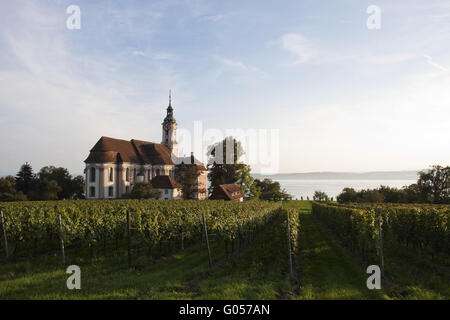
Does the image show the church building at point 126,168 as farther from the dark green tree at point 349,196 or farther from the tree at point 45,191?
the dark green tree at point 349,196

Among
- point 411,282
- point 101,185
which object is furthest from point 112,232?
point 101,185

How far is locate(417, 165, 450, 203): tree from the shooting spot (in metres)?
49.1

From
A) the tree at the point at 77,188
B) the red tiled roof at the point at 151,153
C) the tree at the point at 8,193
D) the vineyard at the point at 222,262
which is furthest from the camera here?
the red tiled roof at the point at 151,153

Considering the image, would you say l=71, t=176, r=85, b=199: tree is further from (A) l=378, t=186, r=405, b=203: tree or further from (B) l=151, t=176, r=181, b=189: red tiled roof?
(A) l=378, t=186, r=405, b=203: tree

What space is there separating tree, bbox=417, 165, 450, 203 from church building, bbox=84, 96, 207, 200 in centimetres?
4330

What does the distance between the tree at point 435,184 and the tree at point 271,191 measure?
32.8 metres

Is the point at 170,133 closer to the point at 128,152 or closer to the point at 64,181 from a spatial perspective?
the point at 128,152

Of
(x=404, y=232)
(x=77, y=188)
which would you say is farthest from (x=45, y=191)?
(x=404, y=232)

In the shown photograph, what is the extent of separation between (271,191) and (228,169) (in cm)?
1856

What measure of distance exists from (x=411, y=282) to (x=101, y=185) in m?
54.2

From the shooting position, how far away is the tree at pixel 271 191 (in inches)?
2916

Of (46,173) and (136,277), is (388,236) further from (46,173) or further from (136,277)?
(46,173)

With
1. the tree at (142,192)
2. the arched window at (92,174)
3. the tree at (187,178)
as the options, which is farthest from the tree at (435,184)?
the arched window at (92,174)

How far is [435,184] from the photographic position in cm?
5006
